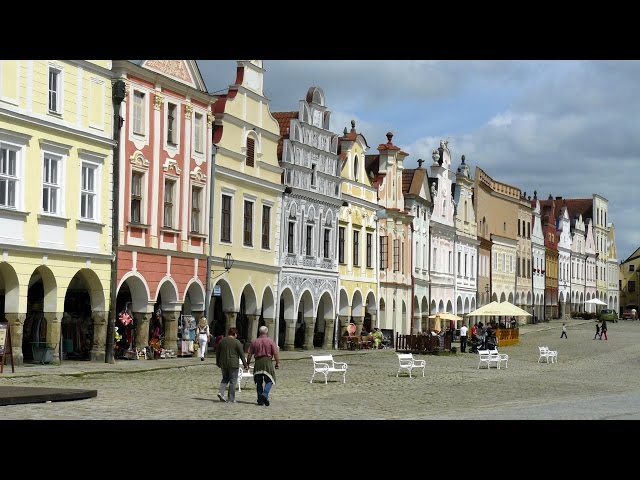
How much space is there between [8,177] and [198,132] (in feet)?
37.1

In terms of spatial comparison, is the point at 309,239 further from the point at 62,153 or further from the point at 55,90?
the point at 55,90

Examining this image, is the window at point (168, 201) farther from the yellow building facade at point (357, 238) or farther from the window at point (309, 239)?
the yellow building facade at point (357, 238)

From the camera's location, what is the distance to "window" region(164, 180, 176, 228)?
127 ft

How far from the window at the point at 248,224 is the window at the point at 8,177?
1469cm

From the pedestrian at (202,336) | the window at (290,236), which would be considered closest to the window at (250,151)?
the window at (290,236)

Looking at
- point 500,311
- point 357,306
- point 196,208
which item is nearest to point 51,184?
point 196,208

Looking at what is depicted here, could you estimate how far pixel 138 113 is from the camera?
121 feet

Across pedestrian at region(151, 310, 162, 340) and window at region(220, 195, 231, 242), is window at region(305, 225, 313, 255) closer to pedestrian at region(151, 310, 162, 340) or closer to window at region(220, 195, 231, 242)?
window at region(220, 195, 231, 242)

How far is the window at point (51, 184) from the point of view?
106 feet

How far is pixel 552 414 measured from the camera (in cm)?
1955

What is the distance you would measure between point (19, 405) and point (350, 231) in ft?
121
